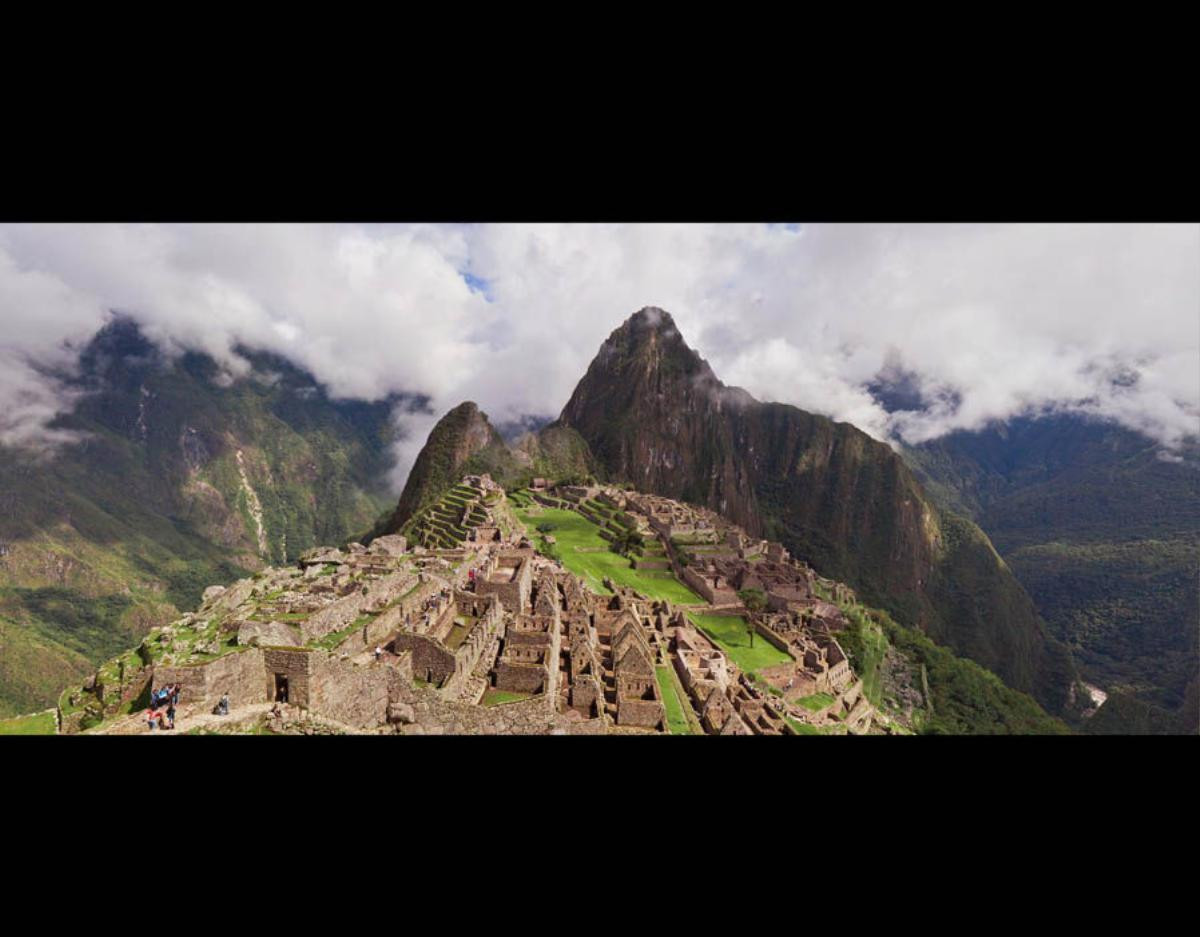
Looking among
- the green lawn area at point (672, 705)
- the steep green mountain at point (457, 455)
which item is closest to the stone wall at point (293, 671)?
the green lawn area at point (672, 705)

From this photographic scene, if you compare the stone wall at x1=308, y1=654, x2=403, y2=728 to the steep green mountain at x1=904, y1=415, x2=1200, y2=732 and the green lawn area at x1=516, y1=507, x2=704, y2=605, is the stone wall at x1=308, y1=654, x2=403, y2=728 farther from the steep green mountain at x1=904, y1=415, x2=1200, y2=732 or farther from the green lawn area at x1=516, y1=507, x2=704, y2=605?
the steep green mountain at x1=904, y1=415, x2=1200, y2=732

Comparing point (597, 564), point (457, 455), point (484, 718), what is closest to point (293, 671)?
point (484, 718)

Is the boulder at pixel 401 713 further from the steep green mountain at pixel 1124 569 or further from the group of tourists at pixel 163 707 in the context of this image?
the steep green mountain at pixel 1124 569

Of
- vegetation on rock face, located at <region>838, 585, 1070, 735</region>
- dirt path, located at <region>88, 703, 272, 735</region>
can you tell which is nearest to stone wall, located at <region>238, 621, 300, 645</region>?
dirt path, located at <region>88, 703, 272, 735</region>

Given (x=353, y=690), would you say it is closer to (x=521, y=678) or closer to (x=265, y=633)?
(x=265, y=633)
